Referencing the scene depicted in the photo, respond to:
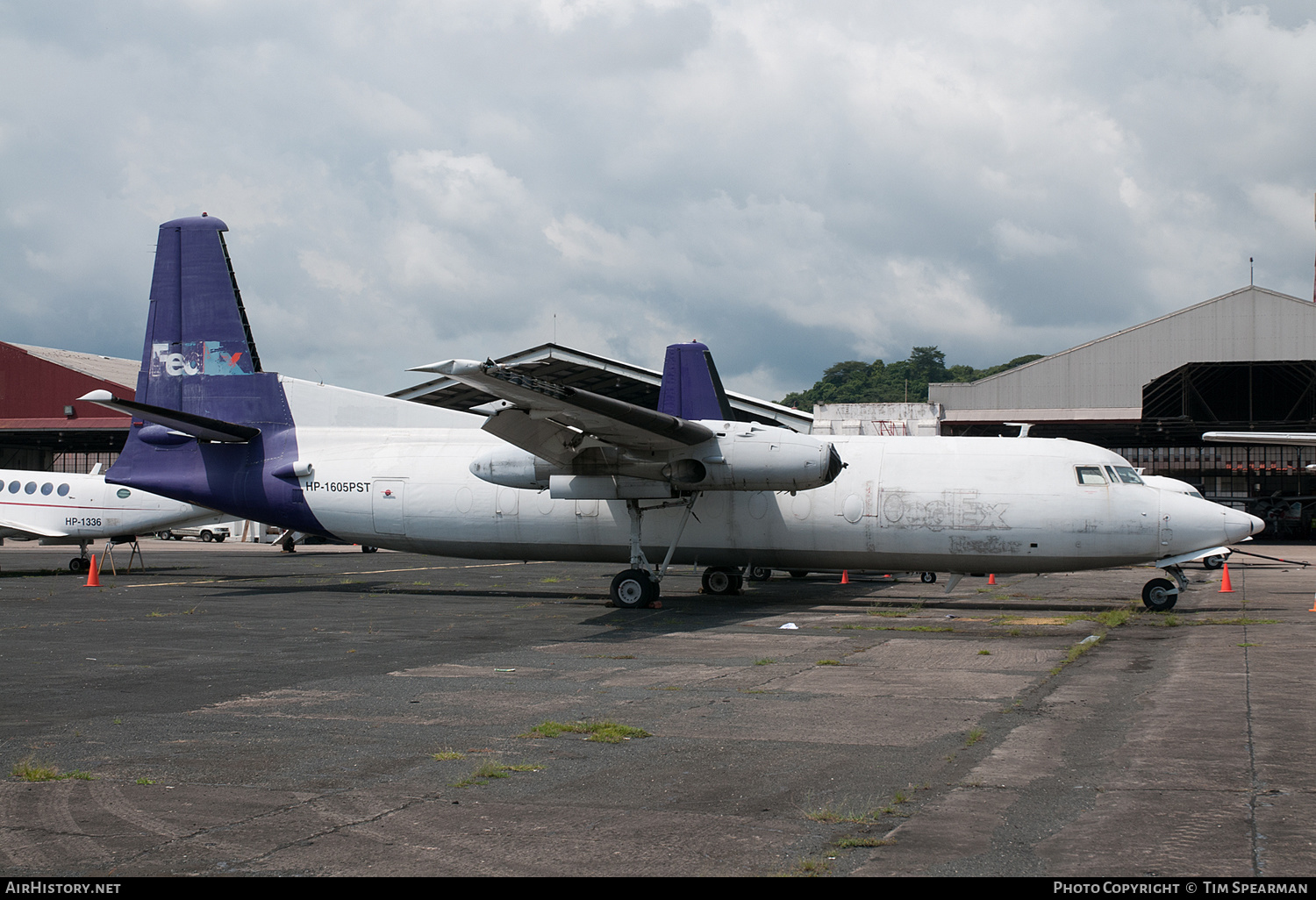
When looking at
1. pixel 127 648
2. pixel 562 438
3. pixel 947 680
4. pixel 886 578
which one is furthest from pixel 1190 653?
pixel 886 578

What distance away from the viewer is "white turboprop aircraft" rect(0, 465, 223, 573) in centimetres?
3122

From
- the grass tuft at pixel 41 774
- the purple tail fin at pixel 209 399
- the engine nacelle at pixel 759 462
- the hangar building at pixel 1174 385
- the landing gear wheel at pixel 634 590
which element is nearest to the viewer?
the grass tuft at pixel 41 774

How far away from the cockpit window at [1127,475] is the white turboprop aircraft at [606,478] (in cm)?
10

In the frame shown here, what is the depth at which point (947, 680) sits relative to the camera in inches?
423

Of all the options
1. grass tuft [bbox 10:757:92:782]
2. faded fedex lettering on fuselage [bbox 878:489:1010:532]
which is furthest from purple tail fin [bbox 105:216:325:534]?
grass tuft [bbox 10:757:92:782]

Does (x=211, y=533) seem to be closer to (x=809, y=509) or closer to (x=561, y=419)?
(x=561, y=419)

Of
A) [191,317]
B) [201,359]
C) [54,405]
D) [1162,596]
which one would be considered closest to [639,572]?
[1162,596]

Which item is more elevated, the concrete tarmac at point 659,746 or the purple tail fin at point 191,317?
the purple tail fin at point 191,317

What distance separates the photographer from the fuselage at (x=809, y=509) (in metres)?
17.2

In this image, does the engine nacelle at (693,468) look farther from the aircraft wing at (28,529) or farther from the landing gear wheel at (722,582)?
the aircraft wing at (28,529)

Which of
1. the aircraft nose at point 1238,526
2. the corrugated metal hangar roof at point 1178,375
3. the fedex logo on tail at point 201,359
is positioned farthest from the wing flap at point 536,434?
the corrugated metal hangar roof at point 1178,375

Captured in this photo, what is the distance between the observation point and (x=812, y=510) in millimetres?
18562
